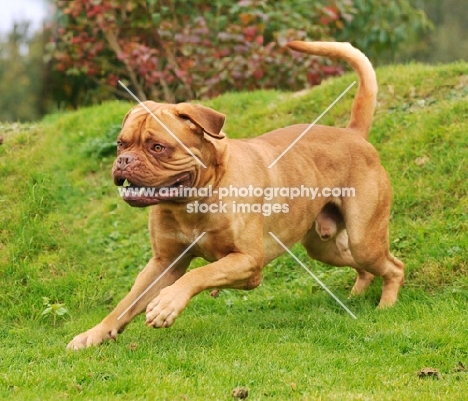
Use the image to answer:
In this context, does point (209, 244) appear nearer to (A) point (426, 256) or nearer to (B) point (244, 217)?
(B) point (244, 217)

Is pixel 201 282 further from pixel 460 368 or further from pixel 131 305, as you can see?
pixel 460 368

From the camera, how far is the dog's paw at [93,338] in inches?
219

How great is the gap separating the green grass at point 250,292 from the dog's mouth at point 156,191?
942mm

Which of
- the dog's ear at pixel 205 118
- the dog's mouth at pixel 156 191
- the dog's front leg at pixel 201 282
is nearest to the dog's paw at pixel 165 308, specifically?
the dog's front leg at pixel 201 282

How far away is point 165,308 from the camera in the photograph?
505 centimetres

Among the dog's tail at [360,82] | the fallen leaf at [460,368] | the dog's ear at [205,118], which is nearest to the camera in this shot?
the fallen leaf at [460,368]

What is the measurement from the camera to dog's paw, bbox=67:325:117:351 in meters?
5.57

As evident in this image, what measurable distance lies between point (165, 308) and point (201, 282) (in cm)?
33

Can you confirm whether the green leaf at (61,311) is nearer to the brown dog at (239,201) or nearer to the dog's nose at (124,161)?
the brown dog at (239,201)

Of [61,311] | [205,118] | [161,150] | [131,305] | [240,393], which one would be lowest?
[61,311]

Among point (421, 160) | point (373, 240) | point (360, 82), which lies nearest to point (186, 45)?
point (421, 160)

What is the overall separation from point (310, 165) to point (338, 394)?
7.02 feet

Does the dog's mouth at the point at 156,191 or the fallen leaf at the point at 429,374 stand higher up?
the dog's mouth at the point at 156,191

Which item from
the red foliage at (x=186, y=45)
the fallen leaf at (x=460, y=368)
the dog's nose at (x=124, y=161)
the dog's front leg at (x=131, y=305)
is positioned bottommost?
the red foliage at (x=186, y=45)
